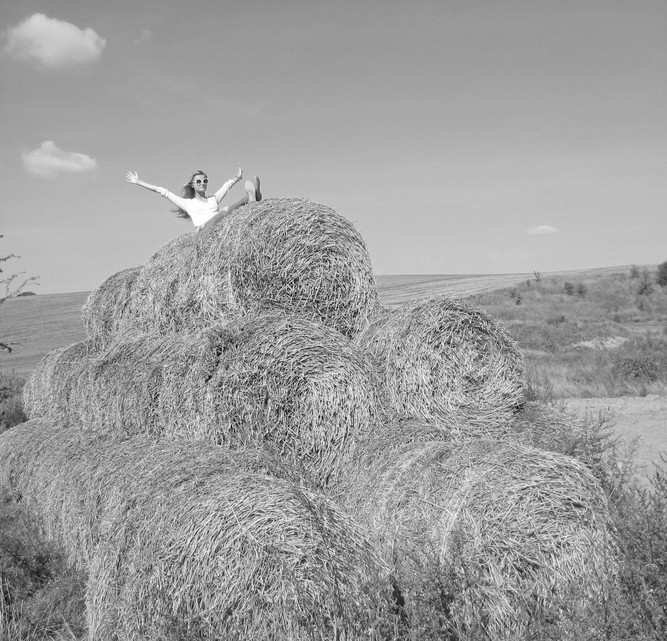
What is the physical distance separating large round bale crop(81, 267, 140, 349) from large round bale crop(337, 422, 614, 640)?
15.5ft

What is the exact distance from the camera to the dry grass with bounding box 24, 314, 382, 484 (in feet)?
16.7

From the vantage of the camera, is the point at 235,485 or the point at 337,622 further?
the point at 235,485

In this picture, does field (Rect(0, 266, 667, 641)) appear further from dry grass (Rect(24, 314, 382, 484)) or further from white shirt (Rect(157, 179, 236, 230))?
white shirt (Rect(157, 179, 236, 230))

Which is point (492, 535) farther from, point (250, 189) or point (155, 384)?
point (250, 189)

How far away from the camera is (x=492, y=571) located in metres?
3.78

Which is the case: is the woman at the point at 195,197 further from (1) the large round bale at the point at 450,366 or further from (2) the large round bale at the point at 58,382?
(1) the large round bale at the point at 450,366

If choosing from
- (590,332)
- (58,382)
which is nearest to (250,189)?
(58,382)

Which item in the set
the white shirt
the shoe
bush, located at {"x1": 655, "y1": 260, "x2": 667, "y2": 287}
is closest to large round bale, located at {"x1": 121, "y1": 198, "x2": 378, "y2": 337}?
the shoe

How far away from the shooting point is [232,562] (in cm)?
351

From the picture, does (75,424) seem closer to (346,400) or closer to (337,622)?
(346,400)

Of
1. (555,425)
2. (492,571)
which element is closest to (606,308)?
(555,425)

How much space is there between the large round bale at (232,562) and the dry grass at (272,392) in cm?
56

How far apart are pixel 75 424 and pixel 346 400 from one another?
12.6 ft

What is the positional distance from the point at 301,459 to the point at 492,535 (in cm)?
182
